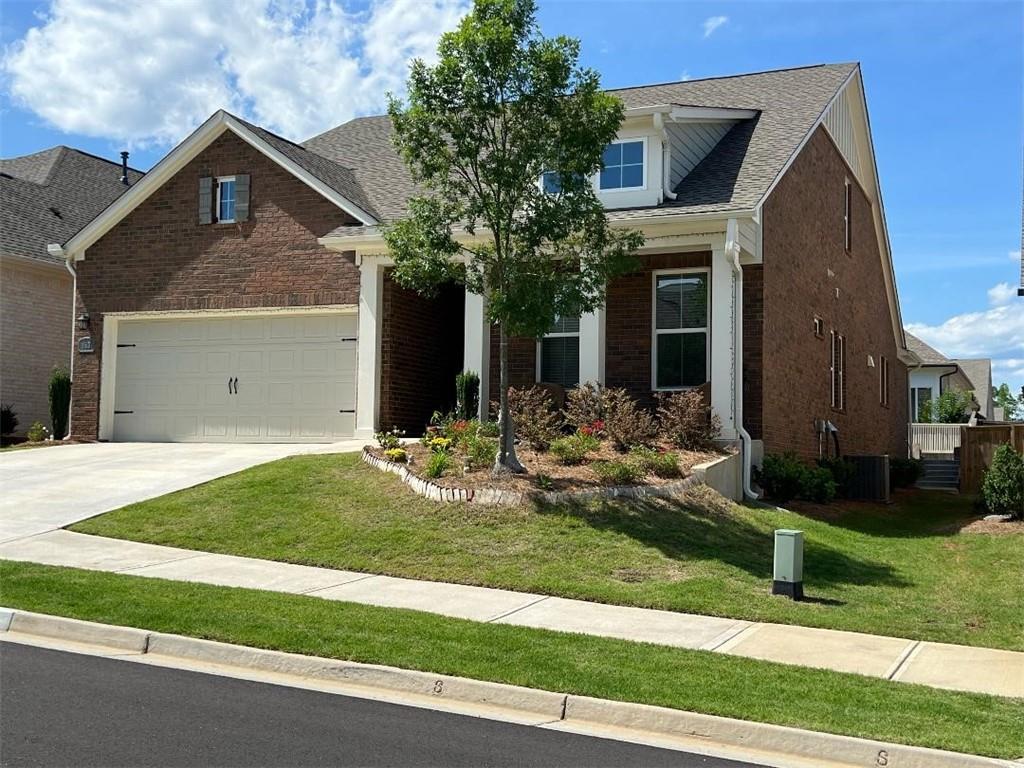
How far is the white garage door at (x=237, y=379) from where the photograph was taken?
18.8m

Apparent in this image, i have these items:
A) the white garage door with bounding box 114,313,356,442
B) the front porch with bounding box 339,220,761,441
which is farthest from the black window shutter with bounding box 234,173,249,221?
the front porch with bounding box 339,220,761,441

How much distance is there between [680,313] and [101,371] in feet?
37.4

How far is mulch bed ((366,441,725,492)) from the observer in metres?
12.8

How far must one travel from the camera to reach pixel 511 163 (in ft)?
41.9

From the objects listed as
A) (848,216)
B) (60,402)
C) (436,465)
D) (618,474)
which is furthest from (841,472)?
(60,402)

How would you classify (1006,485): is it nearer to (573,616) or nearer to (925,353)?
(573,616)

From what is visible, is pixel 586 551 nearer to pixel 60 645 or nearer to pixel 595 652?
pixel 595 652

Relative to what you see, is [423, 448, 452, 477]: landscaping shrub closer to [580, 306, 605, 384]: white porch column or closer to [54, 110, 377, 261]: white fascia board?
[580, 306, 605, 384]: white porch column

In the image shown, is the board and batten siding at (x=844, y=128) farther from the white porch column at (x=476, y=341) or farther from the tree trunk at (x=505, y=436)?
the tree trunk at (x=505, y=436)

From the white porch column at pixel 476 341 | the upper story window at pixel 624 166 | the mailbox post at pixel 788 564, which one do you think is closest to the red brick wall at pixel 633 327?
the upper story window at pixel 624 166

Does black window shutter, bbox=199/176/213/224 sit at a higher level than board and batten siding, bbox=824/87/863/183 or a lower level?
lower

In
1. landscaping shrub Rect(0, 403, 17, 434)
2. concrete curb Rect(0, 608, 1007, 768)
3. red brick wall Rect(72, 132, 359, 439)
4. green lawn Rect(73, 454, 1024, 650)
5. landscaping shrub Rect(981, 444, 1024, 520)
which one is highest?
red brick wall Rect(72, 132, 359, 439)

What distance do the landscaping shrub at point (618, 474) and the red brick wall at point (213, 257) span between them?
7.37 metres

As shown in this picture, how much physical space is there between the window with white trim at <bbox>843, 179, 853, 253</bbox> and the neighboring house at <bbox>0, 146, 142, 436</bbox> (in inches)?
692
